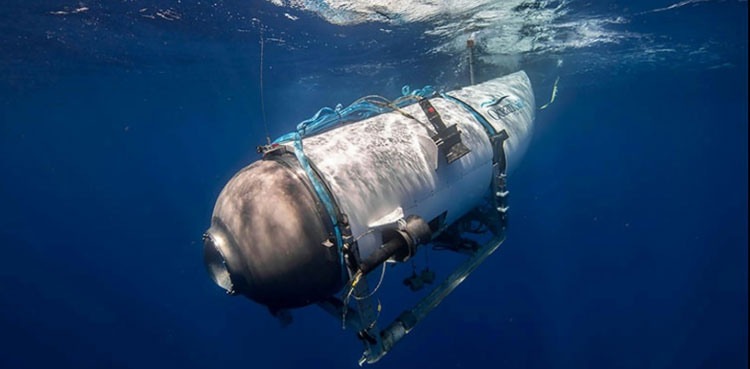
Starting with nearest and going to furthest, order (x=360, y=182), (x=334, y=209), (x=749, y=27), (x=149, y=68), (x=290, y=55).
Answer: (x=334, y=209) → (x=360, y=182) → (x=749, y=27) → (x=290, y=55) → (x=149, y=68)

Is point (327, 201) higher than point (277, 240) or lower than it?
higher

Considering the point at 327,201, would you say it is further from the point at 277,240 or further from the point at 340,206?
the point at 277,240

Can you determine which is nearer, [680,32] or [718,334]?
[680,32]

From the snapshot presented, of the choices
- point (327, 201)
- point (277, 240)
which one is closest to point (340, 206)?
point (327, 201)

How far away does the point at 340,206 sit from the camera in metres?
2.77

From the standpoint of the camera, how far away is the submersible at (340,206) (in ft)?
8.68

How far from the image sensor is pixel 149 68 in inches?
599

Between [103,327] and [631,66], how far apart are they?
3486cm

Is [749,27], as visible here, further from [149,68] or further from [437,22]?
[149,68]

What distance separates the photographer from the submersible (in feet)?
8.68

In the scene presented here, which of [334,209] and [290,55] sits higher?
[290,55]

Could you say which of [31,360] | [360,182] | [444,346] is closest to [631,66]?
[444,346]

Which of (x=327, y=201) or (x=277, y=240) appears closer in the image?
(x=277, y=240)

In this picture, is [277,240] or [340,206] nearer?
[277,240]
